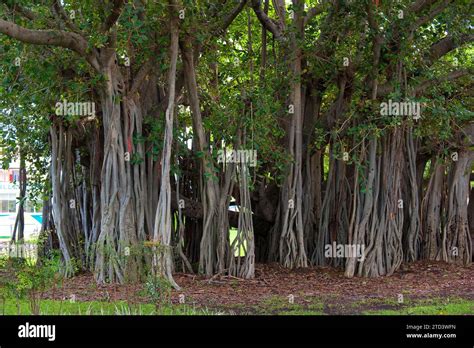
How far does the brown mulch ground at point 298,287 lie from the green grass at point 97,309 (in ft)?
0.68

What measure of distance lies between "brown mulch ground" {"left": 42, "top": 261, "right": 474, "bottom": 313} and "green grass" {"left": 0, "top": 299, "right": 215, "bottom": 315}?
207mm

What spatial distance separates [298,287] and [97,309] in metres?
2.91

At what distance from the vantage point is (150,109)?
10047mm

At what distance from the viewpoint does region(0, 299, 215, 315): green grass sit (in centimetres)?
662

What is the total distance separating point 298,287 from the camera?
29.7ft

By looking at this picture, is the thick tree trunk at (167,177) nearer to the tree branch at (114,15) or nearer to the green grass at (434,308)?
the tree branch at (114,15)

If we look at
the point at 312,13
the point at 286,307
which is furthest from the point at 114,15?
the point at 286,307

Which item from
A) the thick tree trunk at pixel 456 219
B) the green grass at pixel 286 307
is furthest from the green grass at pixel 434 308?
the thick tree trunk at pixel 456 219

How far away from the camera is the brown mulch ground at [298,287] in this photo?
7.96m

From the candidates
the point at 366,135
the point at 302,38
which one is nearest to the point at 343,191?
the point at 366,135
